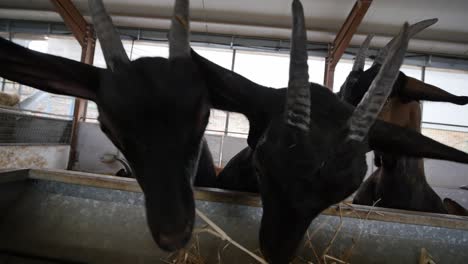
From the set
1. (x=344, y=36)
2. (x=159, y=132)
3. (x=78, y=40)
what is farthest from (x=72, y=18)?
(x=159, y=132)

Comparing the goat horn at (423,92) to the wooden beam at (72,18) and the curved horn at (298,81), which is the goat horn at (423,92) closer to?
the curved horn at (298,81)

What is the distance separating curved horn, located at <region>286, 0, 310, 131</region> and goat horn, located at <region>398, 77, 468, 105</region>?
2076mm

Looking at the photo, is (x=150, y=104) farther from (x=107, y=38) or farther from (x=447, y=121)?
(x=447, y=121)

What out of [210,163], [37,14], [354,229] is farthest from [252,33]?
[354,229]

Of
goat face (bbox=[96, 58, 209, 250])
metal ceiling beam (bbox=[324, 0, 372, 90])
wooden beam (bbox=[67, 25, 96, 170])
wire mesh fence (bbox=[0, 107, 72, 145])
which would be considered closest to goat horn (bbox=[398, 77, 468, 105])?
goat face (bbox=[96, 58, 209, 250])

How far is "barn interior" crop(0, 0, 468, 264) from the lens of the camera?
86.8 inches

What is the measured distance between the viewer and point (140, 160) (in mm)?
1595

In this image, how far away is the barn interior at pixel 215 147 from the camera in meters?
2.21

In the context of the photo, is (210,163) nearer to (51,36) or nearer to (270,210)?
(270,210)

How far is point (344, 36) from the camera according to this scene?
10.3m

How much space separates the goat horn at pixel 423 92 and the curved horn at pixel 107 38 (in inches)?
106

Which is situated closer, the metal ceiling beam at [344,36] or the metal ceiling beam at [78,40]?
the metal ceiling beam at [344,36]

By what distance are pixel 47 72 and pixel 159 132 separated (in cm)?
76

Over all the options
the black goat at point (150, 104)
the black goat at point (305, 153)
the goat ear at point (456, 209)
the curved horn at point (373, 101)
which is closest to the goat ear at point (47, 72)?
the black goat at point (150, 104)
